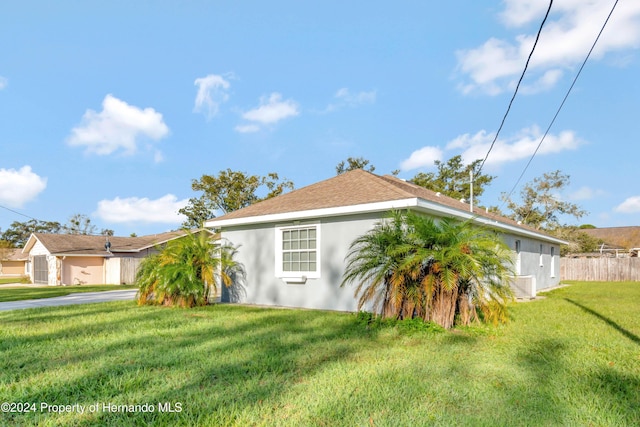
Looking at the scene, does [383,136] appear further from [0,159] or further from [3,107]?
[0,159]

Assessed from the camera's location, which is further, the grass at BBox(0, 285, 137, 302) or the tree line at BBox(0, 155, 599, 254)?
the tree line at BBox(0, 155, 599, 254)

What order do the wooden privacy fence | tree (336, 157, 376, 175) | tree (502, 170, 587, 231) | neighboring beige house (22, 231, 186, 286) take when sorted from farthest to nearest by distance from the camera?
tree (336, 157, 376, 175) → tree (502, 170, 587, 231) → neighboring beige house (22, 231, 186, 286) → the wooden privacy fence

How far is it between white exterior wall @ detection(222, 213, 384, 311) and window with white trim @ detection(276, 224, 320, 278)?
134 millimetres

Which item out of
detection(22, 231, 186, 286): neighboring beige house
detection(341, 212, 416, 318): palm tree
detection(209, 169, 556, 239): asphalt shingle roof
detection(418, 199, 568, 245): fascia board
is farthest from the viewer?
detection(22, 231, 186, 286): neighboring beige house

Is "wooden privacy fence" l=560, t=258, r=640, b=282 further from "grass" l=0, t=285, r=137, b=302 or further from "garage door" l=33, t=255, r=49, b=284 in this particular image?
"garage door" l=33, t=255, r=49, b=284

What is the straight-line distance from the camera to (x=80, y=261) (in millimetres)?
25609

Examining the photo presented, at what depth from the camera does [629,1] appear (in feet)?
21.5

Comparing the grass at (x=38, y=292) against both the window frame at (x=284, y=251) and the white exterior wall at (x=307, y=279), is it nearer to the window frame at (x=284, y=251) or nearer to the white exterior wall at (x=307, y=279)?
the white exterior wall at (x=307, y=279)

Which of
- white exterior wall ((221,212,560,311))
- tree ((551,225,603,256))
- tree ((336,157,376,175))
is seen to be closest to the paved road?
white exterior wall ((221,212,560,311))

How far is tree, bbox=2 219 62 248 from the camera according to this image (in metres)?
53.0

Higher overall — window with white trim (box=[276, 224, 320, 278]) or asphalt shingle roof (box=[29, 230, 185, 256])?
window with white trim (box=[276, 224, 320, 278])

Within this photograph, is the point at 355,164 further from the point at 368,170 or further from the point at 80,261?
the point at 80,261

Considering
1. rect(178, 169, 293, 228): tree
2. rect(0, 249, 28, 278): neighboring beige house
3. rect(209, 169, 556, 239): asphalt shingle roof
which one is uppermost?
rect(178, 169, 293, 228): tree

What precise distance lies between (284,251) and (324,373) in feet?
20.3
